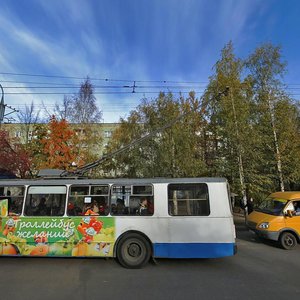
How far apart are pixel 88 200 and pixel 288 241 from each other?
7207mm

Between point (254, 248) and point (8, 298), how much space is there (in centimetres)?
822

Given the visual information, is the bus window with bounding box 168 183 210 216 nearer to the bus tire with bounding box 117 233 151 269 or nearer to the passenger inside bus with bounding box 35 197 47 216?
the bus tire with bounding box 117 233 151 269

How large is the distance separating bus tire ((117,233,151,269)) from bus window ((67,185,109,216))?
99 centimetres

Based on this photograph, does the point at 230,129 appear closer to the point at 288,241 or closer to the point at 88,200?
the point at 288,241

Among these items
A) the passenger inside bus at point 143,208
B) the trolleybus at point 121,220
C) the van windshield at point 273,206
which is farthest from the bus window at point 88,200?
the van windshield at point 273,206

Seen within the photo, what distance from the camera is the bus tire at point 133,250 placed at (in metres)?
7.93

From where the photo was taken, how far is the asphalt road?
5.86 m

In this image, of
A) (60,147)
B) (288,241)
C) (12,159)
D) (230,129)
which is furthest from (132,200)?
(12,159)

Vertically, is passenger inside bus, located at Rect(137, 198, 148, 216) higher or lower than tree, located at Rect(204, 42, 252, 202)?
lower

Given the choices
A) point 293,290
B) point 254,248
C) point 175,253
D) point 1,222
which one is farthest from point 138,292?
point 254,248

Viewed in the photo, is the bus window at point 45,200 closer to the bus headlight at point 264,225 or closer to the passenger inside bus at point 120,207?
the passenger inside bus at point 120,207

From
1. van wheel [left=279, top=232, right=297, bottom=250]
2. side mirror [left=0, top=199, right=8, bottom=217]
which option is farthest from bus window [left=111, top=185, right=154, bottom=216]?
van wheel [left=279, top=232, right=297, bottom=250]

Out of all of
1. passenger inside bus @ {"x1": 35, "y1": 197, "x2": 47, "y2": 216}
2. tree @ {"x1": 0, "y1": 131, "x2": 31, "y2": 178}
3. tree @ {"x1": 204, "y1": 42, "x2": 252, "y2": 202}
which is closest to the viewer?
passenger inside bus @ {"x1": 35, "y1": 197, "x2": 47, "y2": 216}

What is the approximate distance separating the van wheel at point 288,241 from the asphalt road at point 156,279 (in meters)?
0.95
